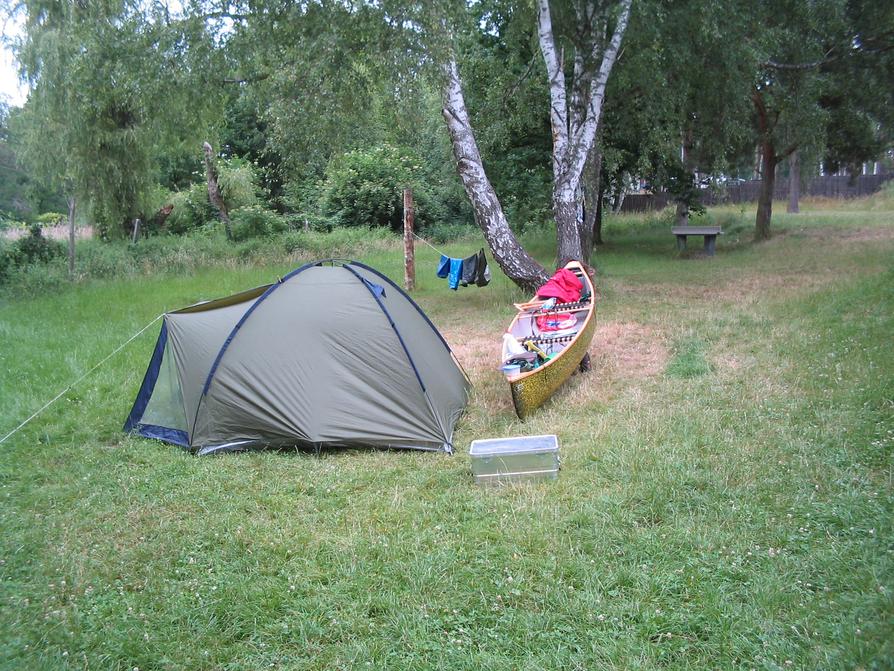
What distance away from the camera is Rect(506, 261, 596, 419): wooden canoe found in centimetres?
654

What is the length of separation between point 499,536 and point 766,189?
17039 mm

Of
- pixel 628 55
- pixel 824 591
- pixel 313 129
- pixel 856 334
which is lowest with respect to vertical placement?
pixel 824 591

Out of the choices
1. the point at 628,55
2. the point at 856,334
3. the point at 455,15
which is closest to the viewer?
the point at 856,334

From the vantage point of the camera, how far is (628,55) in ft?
41.5

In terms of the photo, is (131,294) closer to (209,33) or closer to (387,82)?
(209,33)

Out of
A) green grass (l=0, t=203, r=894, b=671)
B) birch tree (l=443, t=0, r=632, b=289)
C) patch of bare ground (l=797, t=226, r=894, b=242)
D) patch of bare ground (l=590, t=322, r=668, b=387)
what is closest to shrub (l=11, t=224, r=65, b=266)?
green grass (l=0, t=203, r=894, b=671)

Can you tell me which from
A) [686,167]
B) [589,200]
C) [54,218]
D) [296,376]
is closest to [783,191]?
[686,167]

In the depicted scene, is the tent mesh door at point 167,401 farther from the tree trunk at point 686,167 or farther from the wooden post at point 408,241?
the tree trunk at point 686,167

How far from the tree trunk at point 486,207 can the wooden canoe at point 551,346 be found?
2.50 metres

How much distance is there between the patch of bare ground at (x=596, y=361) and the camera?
23.9 ft

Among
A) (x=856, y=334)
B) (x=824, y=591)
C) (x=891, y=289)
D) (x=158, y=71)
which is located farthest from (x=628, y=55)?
(x=824, y=591)

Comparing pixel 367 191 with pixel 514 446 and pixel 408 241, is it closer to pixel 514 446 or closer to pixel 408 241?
pixel 408 241

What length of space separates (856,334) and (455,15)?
5.87 meters

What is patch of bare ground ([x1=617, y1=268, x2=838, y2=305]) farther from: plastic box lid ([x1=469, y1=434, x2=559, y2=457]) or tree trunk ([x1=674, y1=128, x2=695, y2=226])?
plastic box lid ([x1=469, y1=434, x2=559, y2=457])
